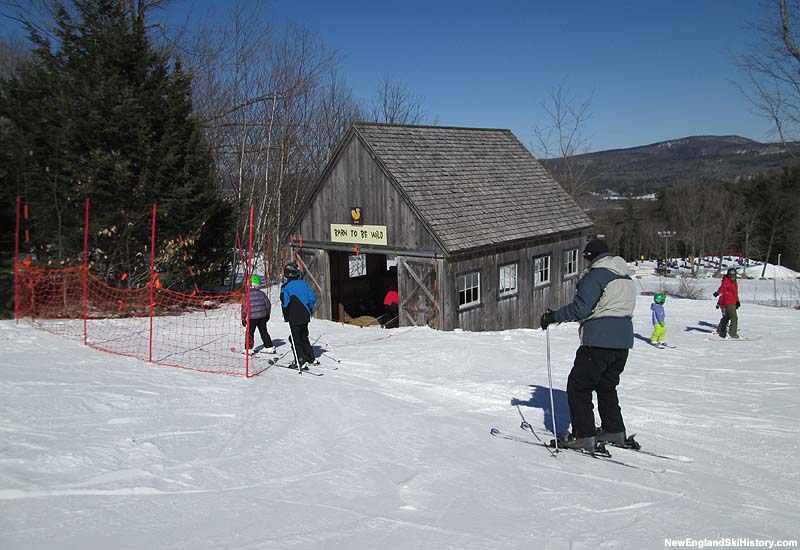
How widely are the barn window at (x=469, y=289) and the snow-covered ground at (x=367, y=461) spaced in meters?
5.33

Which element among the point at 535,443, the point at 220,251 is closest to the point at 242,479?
the point at 535,443

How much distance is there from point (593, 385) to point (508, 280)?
11476 mm

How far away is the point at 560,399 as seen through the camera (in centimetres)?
824

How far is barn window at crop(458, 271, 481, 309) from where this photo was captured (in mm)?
15391

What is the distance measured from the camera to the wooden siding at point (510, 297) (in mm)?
15055

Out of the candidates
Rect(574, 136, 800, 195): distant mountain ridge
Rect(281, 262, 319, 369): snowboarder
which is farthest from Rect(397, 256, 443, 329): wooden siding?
Rect(574, 136, 800, 195): distant mountain ridge

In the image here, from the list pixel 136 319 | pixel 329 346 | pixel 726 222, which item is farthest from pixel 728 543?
pixel 726 222

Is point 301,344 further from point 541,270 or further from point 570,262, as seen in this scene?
point 570,262

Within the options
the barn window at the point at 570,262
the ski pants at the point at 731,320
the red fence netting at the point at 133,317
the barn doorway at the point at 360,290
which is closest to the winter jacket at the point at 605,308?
the red fence netting at the point at 133,317

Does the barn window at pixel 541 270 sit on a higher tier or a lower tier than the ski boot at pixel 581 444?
higher

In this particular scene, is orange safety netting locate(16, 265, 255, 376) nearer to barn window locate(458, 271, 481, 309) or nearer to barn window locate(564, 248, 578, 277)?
barn window locate(458, 271, 481, 309)

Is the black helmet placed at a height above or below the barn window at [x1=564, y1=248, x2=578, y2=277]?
below

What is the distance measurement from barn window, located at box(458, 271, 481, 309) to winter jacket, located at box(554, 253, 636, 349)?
9483 mm

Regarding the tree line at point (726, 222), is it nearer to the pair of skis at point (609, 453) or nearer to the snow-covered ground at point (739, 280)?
the snow-covered ground at point (739, 280)
